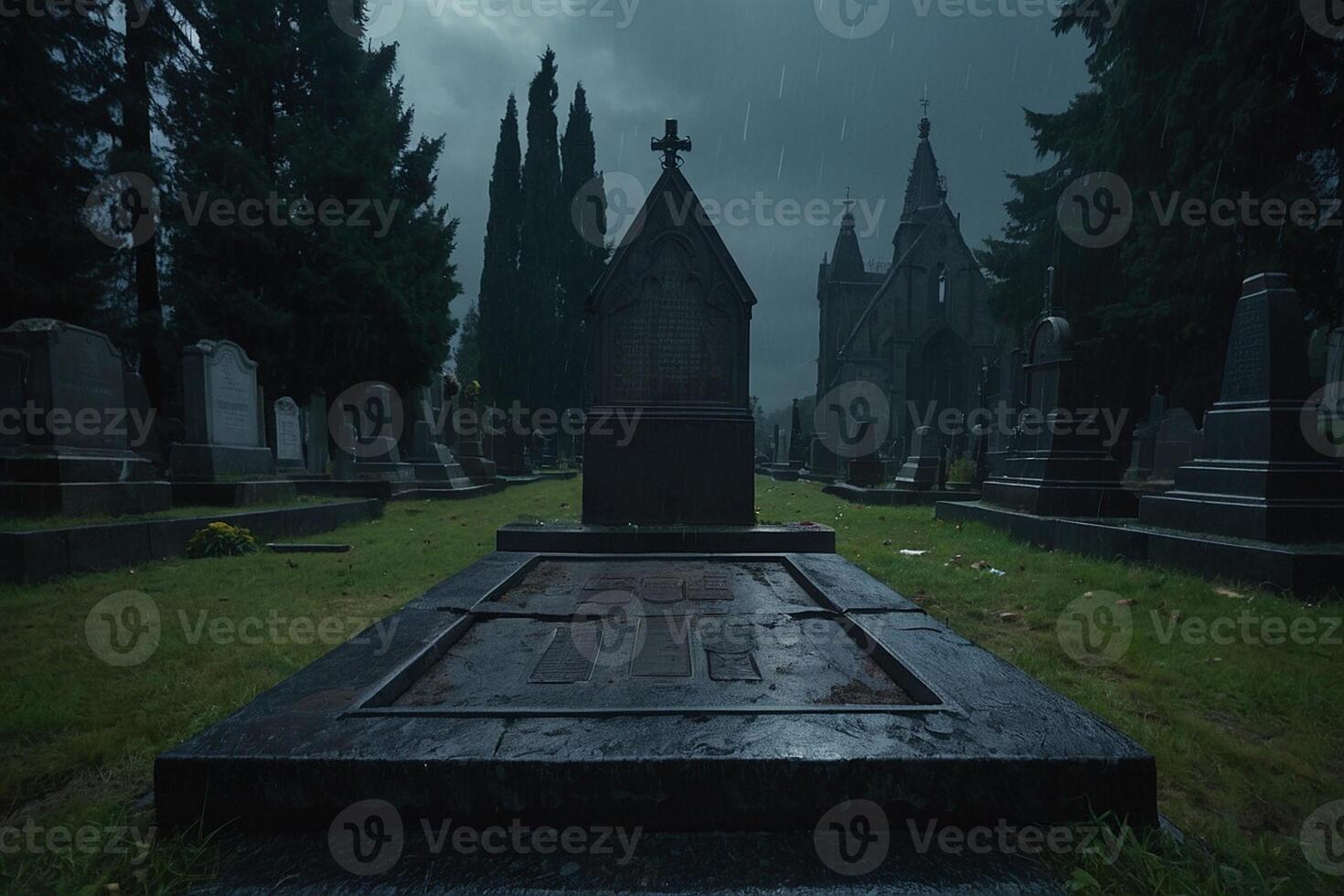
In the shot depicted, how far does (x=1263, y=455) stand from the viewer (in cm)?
522

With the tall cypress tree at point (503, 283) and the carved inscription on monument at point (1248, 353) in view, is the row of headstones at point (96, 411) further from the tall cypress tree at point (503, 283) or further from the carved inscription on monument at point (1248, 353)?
the tall cypress tree at point (503, 283)

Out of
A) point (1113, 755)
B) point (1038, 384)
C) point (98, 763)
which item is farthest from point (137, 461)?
point (1038, 384)

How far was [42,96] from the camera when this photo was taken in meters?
13.6

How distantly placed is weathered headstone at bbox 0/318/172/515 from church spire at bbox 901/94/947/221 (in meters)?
42.2

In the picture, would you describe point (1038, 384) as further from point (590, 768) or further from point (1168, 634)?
point (590, 768)

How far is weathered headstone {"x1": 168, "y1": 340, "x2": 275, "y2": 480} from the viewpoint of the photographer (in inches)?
337

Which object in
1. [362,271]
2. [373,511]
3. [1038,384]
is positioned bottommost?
[373,511]

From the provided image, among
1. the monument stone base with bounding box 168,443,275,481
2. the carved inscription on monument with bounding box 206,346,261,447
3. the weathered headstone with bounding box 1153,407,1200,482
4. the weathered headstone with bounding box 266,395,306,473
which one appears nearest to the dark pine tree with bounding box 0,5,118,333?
the weathered headstone with bounding box 266,395,306,473

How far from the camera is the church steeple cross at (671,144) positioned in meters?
6.84

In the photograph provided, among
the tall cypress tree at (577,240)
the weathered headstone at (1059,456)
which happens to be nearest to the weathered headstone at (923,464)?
the weathered headstone at (1059,456)

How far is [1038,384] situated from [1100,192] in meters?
12.8

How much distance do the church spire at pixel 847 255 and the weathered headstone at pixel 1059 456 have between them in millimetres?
38961

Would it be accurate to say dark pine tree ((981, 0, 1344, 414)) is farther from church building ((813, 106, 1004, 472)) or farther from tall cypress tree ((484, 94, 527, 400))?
tall cypress tree ((484, 94, 527, 400))

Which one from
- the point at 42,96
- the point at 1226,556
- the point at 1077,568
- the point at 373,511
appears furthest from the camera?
the point at 42,96
